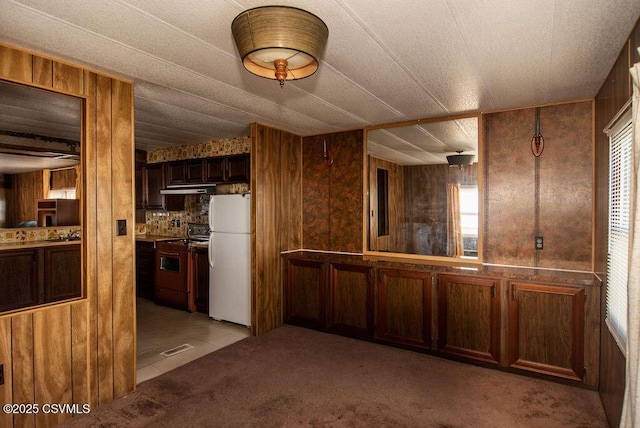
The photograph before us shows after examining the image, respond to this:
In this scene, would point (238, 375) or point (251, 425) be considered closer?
point (251, 425)

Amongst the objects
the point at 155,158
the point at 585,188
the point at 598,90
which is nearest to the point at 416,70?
the point at 598,90

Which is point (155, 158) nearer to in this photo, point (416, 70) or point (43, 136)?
point (43, 136)

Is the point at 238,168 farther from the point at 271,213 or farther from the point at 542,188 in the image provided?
the point at 542,188

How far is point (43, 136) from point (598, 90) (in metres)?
4.13

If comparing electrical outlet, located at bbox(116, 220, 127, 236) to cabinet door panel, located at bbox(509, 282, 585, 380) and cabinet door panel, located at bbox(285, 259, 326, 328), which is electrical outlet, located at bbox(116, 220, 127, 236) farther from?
cabinet door panel, located at bbox(509, 282, 585, 380)

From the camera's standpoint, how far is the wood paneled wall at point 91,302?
218 centimetres

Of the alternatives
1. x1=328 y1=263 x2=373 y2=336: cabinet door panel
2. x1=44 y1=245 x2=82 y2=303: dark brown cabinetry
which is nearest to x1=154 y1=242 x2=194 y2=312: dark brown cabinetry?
x1=328 y1=263 x2=373 y2=336: cabinet door panel

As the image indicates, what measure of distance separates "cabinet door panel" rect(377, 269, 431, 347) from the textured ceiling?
5.46 feet

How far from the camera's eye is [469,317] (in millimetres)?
3252

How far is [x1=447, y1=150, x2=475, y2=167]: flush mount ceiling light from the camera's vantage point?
363cm

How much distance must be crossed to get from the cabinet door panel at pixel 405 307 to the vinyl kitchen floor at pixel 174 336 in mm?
1605

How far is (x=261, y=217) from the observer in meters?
4.09

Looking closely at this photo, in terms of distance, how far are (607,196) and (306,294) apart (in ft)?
9.79

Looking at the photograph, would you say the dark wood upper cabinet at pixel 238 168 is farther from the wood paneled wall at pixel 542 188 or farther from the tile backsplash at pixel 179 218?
the wood paneled wall at pixel 542 188
